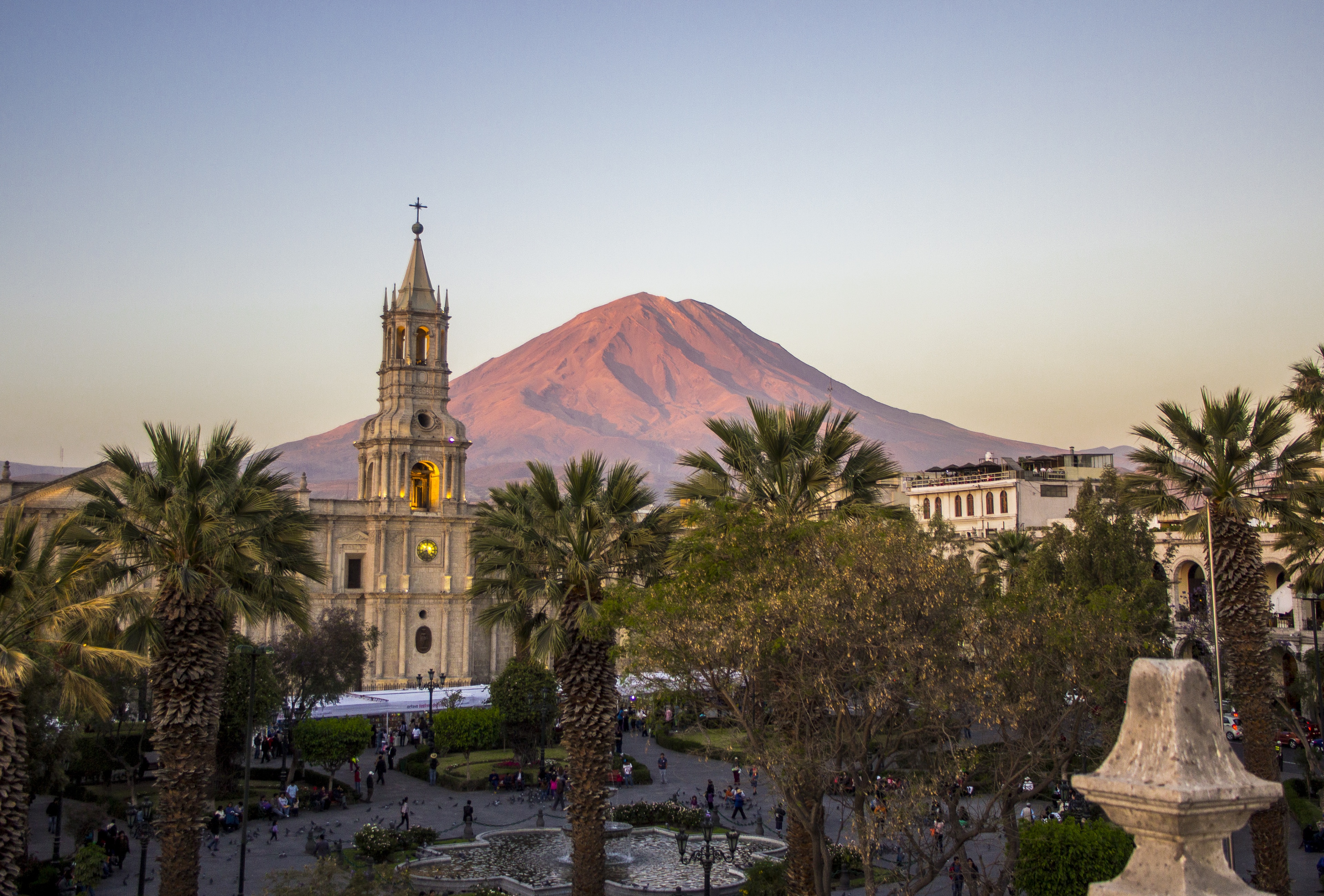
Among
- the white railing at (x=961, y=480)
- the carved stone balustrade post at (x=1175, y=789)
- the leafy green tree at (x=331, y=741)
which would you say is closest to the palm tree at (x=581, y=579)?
the carved stone balustrade post at (x=1175, y=789)

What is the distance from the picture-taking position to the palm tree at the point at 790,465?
2050 centimetres

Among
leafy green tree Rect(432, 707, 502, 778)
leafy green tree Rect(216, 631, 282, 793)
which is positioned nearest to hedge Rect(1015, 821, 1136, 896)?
leafy green tree Rect(216, 631, 282, 793)

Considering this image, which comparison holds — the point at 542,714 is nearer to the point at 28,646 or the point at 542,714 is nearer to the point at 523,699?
the point at 523,699

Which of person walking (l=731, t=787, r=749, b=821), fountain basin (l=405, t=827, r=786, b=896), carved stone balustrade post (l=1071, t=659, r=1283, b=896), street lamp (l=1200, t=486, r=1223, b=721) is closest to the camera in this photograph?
carved stone balustrade post (l=1071, t=659, r=1283, b=896)

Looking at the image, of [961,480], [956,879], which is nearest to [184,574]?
[956,879]

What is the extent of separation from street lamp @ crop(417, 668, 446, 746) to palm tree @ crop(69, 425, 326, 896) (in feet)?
78.9

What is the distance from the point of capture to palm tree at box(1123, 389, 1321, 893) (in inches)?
843

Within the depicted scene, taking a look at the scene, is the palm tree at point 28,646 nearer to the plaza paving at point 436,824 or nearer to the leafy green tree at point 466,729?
the plaza paving at point 436,824

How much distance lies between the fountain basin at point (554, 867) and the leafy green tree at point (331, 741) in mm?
7660

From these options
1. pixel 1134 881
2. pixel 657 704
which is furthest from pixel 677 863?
pixel 1134 881

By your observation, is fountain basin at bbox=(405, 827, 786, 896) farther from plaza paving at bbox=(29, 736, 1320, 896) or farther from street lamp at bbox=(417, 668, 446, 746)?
street lamp at bbox=(417, 668, 446, 746)

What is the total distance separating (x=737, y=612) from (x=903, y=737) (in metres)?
3.28

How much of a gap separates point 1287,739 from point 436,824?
31219 millimetres

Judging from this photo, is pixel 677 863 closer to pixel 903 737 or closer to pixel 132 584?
pixel 903 737
